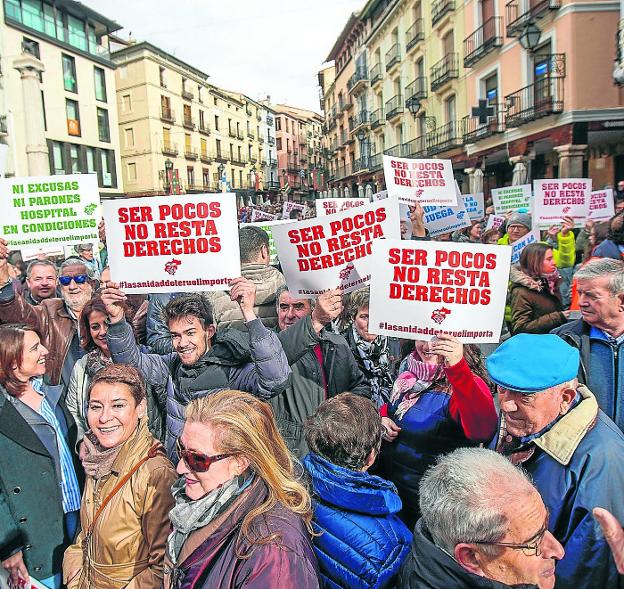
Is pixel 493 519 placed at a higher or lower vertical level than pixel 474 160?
lower

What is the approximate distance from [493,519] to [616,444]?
0.70 metres

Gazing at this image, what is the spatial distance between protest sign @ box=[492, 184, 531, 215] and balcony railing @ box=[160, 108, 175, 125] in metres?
38.3

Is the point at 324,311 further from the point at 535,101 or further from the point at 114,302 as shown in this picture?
the point at 535,101

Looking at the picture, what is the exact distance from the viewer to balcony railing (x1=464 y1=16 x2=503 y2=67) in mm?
20281

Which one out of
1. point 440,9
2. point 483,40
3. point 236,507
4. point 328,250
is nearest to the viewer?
point 236,507

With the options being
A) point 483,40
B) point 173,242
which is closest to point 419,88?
point 483,40

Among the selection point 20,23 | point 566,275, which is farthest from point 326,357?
point 20,23

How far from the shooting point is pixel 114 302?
9.99 ft

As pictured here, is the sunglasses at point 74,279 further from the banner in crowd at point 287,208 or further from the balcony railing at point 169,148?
the balcony railing at point 169,148

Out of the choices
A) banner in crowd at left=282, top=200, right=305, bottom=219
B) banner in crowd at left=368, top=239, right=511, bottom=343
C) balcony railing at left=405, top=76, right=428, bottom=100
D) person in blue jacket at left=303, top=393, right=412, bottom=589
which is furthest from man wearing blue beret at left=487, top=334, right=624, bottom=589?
balcony railing at left=405, top=76, right=428, bottom=100

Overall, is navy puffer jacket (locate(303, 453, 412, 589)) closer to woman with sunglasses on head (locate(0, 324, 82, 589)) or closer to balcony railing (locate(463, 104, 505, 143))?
woman with sunglasses on head (locate(0, 324, 82, 589))

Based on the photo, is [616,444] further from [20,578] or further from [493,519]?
[20,578]

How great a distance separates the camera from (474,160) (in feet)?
75.0

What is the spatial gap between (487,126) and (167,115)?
30218 mm
